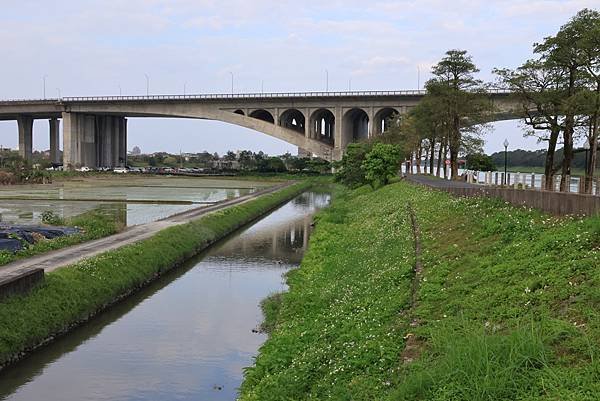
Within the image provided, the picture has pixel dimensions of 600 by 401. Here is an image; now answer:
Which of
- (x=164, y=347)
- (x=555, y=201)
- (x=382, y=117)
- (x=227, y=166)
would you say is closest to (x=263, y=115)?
(x=382, y=117)

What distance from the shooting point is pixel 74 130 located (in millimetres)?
118125

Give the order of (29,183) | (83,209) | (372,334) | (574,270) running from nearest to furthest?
(574,270)
(372,334)
(83,209)
(29,183)

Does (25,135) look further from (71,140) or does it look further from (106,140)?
(71,140)

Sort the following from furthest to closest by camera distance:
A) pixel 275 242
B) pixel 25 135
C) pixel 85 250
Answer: pixel 25 135 < pixel 275 242 < pixel 85 250

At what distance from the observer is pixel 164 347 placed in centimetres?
1647

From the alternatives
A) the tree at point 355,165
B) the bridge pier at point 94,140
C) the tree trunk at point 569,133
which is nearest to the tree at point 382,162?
the tree at point 355,165

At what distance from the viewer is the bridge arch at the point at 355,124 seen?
10360 cm

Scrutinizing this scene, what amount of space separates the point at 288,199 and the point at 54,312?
5731 cm

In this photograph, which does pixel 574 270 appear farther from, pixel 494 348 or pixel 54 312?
pixel 54 312

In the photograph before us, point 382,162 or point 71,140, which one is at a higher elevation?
point 71,140

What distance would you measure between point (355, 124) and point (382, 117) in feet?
30.8

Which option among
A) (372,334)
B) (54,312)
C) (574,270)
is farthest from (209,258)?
(574,270)

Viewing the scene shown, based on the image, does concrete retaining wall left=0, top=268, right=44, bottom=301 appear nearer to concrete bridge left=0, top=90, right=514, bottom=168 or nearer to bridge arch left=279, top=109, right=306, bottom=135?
concrete bridge left=0, top=90, right=514, bottom=168

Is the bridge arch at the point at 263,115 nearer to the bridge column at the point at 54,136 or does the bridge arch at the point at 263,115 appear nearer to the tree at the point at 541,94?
the bridge column at the point at 54,136
